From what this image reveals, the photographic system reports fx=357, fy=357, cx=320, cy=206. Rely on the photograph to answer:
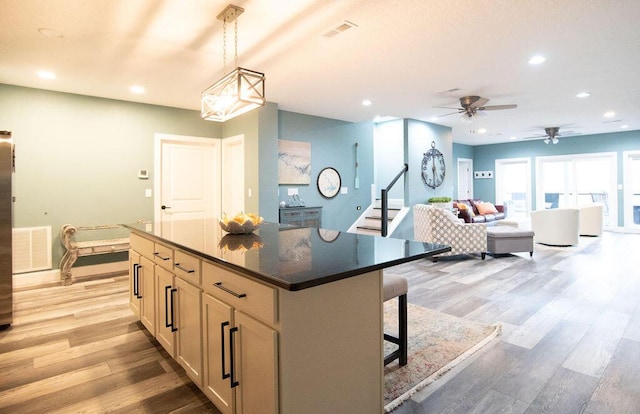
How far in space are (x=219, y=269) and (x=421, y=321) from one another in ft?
6.82

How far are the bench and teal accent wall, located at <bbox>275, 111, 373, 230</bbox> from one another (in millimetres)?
2487

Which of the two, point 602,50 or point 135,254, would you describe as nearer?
point 135,254

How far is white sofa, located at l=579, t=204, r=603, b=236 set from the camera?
27.0 ft

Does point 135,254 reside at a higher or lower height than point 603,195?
lower

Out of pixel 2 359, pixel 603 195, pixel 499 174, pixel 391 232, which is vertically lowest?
pixel 2 359

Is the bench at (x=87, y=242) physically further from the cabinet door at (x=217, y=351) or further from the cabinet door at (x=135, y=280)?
the cabinet door at (x=217, y=351)

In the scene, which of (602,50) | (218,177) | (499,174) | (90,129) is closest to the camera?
(602,50)

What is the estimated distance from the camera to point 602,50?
354 cm

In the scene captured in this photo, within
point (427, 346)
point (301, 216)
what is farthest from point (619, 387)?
point (301, 216)

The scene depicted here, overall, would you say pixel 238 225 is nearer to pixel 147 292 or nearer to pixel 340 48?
pixel 147 292

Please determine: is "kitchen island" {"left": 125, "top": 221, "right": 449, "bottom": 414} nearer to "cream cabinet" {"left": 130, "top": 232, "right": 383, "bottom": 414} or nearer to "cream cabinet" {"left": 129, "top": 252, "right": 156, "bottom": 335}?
"cream cabinet" {"left": 130, "top": 232, "right": 383, "bottom": 414}

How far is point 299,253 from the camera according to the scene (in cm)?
168

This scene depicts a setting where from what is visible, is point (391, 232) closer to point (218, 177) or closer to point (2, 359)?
point (218, 177)

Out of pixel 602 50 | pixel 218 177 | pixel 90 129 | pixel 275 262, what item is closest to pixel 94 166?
pixel 90 129
